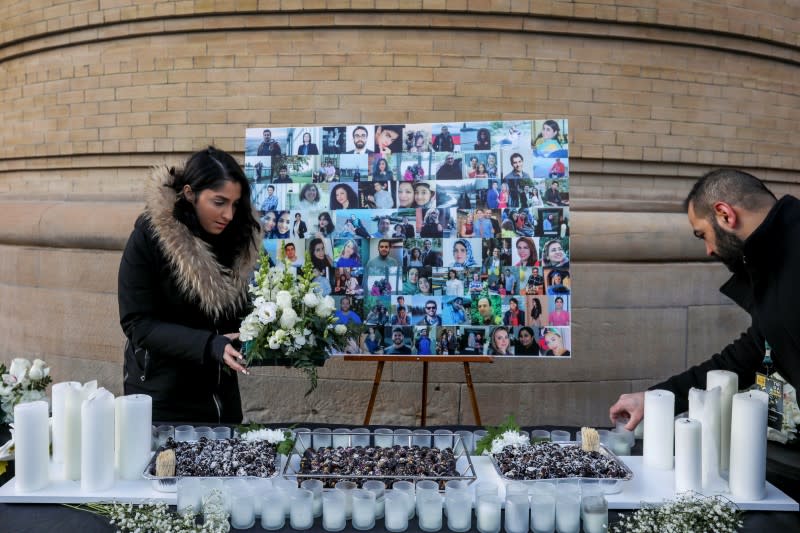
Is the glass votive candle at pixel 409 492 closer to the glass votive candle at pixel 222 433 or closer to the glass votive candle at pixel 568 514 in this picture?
the glass votive candle at pixel 568 514

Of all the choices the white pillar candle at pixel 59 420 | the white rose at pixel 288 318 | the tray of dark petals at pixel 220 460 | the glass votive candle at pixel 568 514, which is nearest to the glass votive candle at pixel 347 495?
the tray of dark petals at pixel 220 460

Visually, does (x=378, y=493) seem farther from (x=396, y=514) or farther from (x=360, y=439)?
(x=360, y=439)

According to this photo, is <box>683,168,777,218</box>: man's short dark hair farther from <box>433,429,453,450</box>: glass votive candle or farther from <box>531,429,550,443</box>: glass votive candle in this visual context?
<box>433,429,453,450</box>: glass votive candle

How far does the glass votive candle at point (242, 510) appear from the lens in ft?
6.27

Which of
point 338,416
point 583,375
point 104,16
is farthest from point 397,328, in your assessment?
point 104,16

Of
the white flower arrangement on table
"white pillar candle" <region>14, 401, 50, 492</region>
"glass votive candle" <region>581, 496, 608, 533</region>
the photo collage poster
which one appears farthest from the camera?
the photo collage poster

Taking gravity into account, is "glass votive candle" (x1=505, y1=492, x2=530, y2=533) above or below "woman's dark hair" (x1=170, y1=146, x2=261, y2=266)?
below

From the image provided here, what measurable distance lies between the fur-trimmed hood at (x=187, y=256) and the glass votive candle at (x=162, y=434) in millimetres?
693

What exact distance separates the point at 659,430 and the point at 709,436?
0.22 meters

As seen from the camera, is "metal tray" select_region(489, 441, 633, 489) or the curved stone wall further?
the curved stone wall

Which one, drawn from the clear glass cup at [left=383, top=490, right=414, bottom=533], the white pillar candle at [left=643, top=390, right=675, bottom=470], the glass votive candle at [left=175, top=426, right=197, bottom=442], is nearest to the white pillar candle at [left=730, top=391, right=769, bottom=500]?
the white pillar candle at [left=643, top=390, right=675, bottom=470]

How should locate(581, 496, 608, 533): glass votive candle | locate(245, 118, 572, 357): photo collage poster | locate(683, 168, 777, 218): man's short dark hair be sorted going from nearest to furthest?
locate(581, 496, 608, 533): glass votive candle
locate(683, 168, 777, 218): man's short dark hair
locate(245, 118, 572, 357): photo collage poster

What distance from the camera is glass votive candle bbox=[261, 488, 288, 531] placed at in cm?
190

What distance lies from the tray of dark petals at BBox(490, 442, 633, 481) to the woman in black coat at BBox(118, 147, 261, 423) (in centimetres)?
134
